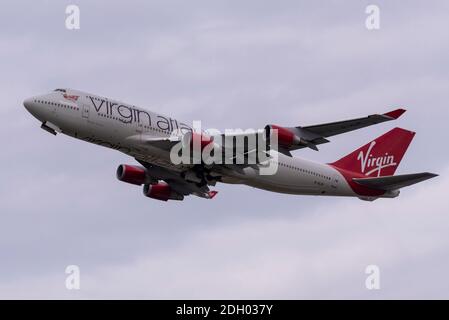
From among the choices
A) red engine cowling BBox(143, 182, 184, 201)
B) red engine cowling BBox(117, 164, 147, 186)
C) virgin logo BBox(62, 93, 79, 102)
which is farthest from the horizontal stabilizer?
virgin logo BBox(62, 93, 79, 102)

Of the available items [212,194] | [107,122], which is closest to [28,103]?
[107,122]

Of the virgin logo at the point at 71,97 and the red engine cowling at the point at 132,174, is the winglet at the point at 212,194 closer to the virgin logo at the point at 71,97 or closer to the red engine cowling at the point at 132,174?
the red engine cowling at the point at 132,174

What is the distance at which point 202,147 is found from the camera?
217ft

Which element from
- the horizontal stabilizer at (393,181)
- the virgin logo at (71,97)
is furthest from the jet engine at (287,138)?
the virgin logo at (71,97)

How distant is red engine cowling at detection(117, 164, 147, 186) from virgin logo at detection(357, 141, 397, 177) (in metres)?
15.6

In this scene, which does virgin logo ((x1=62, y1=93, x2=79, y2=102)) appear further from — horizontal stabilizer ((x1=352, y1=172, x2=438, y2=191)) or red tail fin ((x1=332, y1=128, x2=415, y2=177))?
horizontal stabilizer ((x1=352, y1=172, x2=438, y2=191))

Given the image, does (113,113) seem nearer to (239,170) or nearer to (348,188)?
(239,170)

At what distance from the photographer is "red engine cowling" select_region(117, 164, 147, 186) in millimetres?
A: 73250

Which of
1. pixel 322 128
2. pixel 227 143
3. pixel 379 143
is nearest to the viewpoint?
pixel 322 128

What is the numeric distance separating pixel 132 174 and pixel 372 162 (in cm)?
1740
